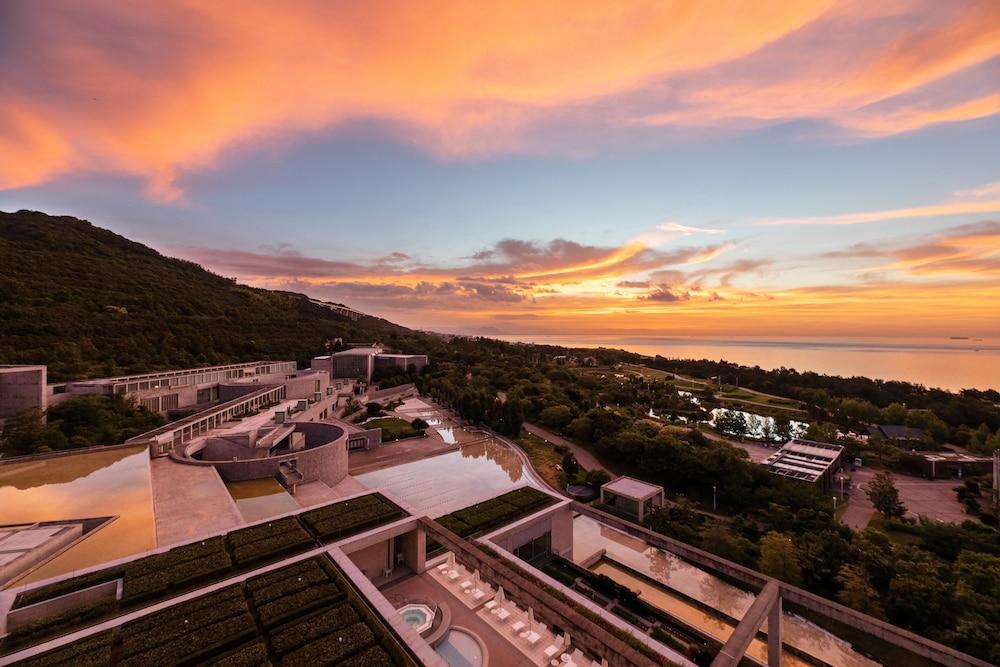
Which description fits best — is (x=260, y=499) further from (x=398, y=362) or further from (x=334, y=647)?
(x=398, y=362)

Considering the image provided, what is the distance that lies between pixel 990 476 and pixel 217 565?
43.7 m

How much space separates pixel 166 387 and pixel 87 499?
20.8m

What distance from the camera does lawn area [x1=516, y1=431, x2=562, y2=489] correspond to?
25897mm

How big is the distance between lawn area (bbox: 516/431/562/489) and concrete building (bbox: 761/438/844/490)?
13298 millimetres

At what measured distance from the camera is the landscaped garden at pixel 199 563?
811 centimetres

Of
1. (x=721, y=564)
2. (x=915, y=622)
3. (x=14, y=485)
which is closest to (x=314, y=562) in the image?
(x=721, y=564)

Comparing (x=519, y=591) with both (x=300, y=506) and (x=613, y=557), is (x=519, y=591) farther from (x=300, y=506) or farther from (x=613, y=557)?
(x=300, y=506)

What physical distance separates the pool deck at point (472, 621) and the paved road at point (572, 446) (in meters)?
18.3

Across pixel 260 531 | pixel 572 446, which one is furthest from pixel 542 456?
pixel 260 531

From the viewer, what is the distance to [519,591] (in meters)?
9.43

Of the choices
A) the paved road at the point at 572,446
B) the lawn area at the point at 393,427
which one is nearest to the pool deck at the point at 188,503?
the lawn area at the point at 393,427

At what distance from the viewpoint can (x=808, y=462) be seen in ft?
89.0

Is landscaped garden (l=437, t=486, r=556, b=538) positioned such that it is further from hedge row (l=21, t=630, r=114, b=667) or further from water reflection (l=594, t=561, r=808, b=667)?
hedge row (l=21, t=630, r=114, b=667)

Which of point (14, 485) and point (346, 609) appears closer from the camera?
point (346, 609)
